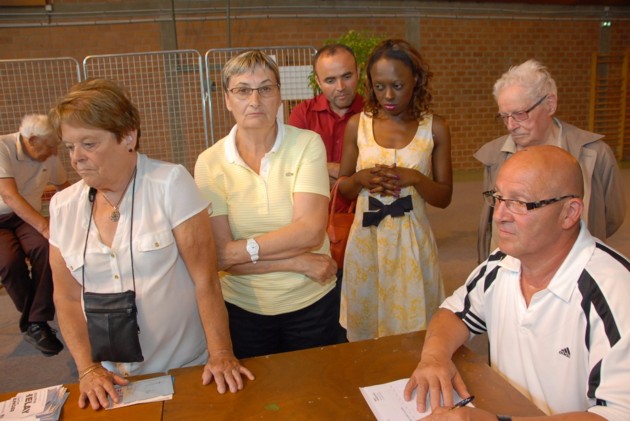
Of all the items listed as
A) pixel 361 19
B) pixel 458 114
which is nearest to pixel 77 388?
pixel 361 19

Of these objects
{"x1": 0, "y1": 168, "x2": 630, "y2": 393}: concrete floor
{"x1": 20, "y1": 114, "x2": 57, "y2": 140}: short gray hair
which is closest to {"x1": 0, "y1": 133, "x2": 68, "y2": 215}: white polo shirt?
{"x1": 20, "y1": 114, "x2": 57, "y2": 140}: short gray hair

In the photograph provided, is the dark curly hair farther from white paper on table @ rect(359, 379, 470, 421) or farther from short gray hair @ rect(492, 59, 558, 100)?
white paper on table @ rect(359, 379, 470, 421)

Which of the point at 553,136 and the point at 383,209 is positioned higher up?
the point at 553,136

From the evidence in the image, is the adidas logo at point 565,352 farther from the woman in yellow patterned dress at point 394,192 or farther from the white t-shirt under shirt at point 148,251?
the white t-shirt under shirt at point 148,251

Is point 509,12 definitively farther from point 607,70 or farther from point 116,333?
point 116,333

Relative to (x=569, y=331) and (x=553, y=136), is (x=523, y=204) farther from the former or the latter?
(x=553, y=136)

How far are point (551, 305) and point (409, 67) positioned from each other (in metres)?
1.28

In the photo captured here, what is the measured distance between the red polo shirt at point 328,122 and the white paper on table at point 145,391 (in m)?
1.91

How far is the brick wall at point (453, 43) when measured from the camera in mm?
7504

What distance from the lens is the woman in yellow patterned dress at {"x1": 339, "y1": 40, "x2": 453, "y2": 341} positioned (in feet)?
7.38

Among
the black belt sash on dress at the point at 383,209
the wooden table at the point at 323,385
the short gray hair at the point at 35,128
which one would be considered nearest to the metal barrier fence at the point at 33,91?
the short gray hair at the point at 35,128

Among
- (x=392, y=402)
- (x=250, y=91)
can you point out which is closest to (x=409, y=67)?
(x=250, y=91)

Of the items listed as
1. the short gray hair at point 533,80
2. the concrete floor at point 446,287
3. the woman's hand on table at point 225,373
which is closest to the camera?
the woman's hand on table at point 225,373

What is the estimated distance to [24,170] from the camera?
3.66 meters
